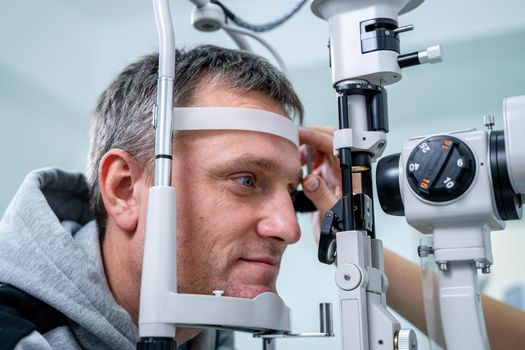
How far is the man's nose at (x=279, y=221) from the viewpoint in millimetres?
1080

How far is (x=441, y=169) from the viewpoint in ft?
2.60

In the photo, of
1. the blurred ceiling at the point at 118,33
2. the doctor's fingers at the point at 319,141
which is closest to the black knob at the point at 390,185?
the doctor's fingers at the point at 319,141

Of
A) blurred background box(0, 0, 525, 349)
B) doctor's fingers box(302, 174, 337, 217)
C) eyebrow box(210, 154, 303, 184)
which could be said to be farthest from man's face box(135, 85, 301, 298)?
blurred background box(0, 0, 525, 349)

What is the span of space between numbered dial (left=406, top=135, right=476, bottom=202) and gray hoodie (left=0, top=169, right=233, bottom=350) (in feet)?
1.98

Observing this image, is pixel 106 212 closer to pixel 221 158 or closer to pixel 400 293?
pixel 221 158

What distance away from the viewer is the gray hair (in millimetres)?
1157

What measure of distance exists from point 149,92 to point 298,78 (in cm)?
113

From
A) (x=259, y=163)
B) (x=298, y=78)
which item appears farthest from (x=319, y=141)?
(x=298, y=78)

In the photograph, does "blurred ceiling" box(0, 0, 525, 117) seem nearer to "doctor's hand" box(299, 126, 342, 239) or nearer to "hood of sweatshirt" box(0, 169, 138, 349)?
"doctor's hand" box(299, 126, 342, 239)

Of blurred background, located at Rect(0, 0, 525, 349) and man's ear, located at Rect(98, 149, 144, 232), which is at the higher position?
blurred background, located at Rect(0, 0, 525, 349)

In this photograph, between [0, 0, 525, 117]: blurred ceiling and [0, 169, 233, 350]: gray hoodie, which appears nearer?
[0, 169, 233, 350]: gray hoodie

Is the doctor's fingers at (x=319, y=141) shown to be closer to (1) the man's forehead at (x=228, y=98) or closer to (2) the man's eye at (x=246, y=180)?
(1) the man's forehead at (x=228, y=98)

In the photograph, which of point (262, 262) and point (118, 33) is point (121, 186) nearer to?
point (262, 262)

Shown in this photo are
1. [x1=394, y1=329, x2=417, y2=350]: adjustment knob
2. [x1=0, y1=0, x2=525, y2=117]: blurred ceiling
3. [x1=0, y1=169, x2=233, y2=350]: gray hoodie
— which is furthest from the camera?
[x1=0, y1=0, x2=525, y2=117]: blurred ceiling
